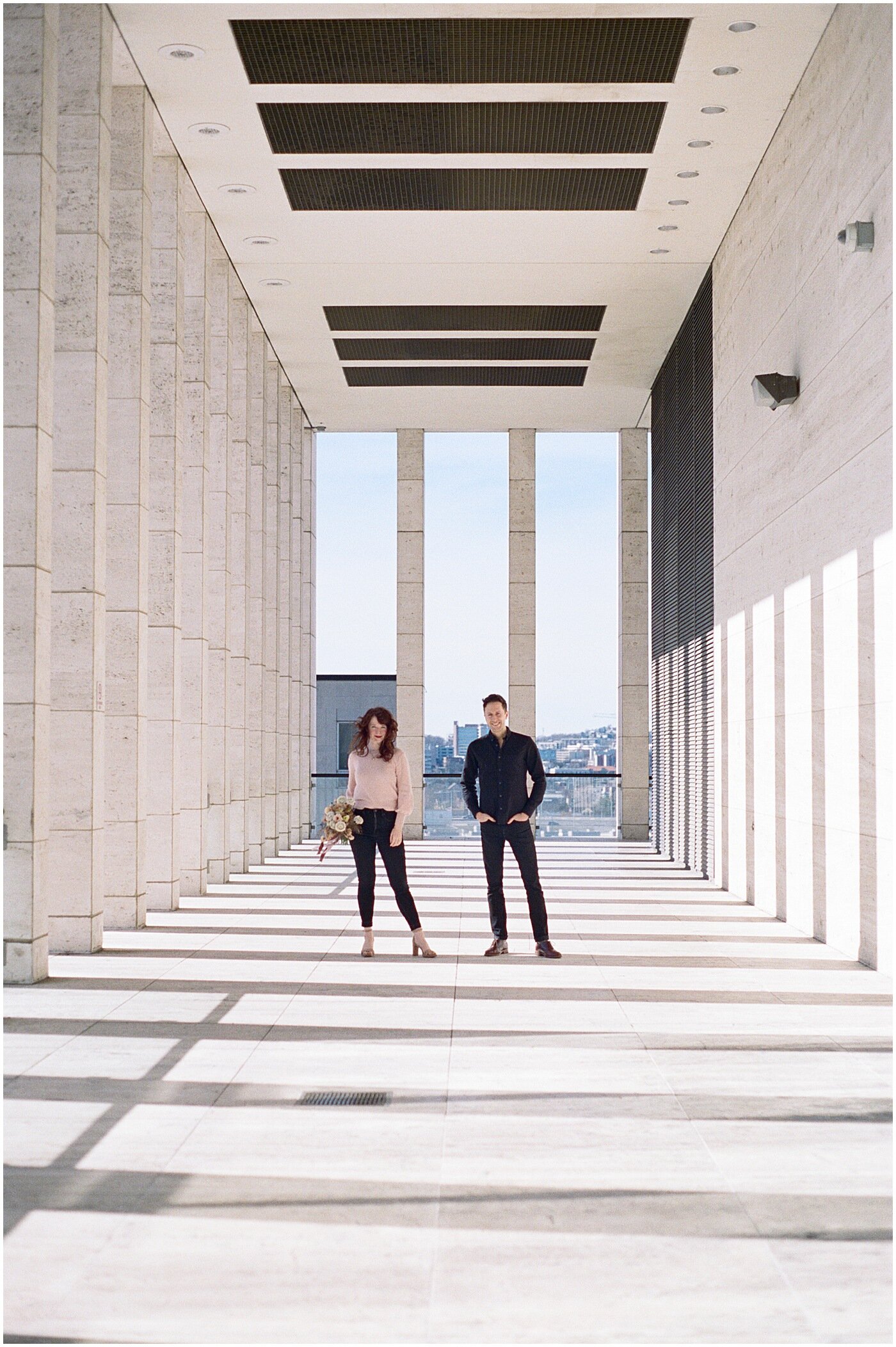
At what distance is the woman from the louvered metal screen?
21.7 feet

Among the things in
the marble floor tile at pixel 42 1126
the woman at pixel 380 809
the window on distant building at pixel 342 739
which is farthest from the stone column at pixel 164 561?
the window on distant building at pixel 342 739

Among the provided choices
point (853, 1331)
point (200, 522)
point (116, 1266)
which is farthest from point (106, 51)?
point (853, 1331)

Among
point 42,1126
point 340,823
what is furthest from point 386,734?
point 42,1126

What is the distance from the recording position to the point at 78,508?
359 inches

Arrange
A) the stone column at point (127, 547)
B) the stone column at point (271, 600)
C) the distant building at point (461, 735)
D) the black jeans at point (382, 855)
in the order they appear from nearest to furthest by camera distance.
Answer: the black jeans at point (382, 855)
the stone column at point (127, 547)
the stone column at point (271, 600)
the distant building at point (461, 735)

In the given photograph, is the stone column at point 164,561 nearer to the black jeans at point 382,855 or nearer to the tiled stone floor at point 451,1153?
the tiled stone floor at point 451,1153

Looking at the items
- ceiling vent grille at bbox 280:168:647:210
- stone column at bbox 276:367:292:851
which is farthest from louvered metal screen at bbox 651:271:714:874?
stone column at bbox 276:367:292:851

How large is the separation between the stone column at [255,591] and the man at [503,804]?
24.1ft

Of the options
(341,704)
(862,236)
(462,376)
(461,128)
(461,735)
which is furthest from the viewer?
(341,704)

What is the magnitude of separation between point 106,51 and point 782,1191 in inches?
333

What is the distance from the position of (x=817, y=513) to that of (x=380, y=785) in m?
3.69

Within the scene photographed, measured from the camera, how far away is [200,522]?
13.1 metres

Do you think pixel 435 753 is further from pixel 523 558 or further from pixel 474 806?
pixel 474 806

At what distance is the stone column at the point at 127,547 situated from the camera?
33.6 feet
